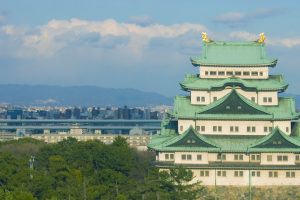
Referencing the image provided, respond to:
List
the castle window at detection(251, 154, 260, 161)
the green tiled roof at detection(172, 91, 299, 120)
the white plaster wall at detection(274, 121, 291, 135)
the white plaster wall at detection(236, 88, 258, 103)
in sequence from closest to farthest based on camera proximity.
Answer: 1. the castle window at detection(251, 154, 260, 161)
2. the green tiled roof at detection(172, 91, 299, 120)
3. the white plaster wall at detection(274, 121, 291, 135)
4. the white plaster wall at detection(236, 88, 258, 103)

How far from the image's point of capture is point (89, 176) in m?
67.6

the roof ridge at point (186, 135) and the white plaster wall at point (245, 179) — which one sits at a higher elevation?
the roof ridge at point (186, 135)

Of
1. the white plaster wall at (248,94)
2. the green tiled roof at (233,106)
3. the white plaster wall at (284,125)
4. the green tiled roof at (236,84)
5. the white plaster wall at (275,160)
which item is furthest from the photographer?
the white plaster wall at (248,94)

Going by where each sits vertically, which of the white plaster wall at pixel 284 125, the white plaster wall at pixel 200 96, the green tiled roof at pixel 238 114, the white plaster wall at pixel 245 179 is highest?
the white plaster wall at pixel 200 96

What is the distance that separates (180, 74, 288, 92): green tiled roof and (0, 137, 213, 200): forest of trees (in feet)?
22.0

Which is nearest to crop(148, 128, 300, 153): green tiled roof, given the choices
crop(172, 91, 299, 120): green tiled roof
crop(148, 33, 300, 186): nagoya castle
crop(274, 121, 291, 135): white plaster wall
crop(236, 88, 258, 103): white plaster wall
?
crop(148, 33, 300, 186): nagoya castle

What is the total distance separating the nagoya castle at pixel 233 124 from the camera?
6869 centimetres

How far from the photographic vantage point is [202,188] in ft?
217

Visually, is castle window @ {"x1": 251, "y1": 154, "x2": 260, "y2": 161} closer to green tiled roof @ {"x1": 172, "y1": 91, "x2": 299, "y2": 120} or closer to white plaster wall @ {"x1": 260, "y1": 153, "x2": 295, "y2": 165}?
white plaster wall @ {"x1": 260, "y1": 153, "x2": 295, "y2": 165}

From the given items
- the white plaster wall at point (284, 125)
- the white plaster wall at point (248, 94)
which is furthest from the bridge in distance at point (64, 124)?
the white plaster wall at point (284, 125)

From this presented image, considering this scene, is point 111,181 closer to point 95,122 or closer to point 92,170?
point 92,170

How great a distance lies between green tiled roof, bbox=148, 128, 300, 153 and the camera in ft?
225

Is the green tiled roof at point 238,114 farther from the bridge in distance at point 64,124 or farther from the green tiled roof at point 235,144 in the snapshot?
the bridge in distance at point 64,124

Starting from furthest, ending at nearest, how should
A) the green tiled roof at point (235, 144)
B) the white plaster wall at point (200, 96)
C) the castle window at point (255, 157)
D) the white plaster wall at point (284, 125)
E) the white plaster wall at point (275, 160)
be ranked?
the white plaster wall at point (200, 96) → the white plaster wall at point (284, 125) → the castle window at point (255, 157) → the white plaster wall at point (275, 160) → the green tiled roof at point (235, 144)
